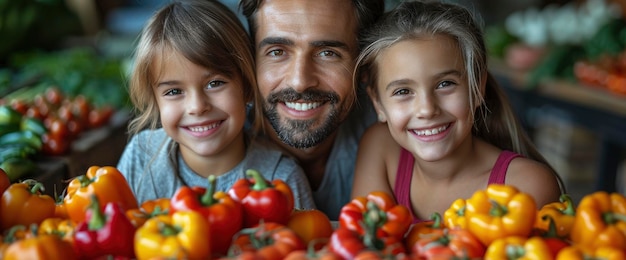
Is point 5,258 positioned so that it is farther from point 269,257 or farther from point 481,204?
point 481,204

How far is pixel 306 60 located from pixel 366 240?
1.14 metres

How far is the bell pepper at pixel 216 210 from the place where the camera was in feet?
4.49

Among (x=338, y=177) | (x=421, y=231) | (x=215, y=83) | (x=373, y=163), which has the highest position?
(x=215, y=83)

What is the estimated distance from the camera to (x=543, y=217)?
1.51 metres

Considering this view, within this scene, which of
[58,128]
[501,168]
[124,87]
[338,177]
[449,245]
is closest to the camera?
[449,245]

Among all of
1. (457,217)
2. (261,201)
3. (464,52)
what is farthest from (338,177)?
(261,201)

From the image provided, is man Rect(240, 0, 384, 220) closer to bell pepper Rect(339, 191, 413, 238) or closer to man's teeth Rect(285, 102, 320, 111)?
man's teeth Rect(285, 102, 320, 111)

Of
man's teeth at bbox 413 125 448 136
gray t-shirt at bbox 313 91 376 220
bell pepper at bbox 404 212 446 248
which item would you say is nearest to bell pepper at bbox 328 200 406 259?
bell pepper at bbox 404 212 446 248

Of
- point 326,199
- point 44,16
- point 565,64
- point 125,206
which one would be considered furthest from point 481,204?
point 44,16

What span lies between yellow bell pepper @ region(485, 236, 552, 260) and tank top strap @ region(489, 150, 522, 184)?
89cm

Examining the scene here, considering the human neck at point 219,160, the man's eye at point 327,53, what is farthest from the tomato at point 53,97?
the man's eye at point 327,53

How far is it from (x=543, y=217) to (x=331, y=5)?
1196mm

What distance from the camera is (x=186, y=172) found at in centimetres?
250

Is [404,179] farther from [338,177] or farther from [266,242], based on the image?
[266,242]
